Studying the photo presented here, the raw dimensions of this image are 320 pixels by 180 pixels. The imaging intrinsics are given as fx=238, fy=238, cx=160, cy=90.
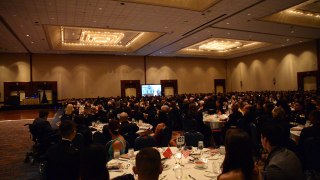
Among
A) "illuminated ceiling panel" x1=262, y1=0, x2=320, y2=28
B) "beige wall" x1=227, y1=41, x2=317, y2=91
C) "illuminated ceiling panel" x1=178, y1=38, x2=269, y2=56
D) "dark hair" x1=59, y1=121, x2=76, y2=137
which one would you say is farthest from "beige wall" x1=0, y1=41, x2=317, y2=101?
"dark hair" x1=59, y1=121, x2=76, y2=137

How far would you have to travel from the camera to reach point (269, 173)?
89.4 inches

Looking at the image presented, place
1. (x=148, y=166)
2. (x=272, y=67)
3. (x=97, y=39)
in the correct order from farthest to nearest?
(x=272, y=67), (x=97, y=39), (x=148, y=166)

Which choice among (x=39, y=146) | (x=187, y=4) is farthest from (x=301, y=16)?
(x=39, y=146)

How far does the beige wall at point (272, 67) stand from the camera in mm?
19366

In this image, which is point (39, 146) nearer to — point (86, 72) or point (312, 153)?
point (312, 153)

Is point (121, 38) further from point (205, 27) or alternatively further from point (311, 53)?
point (311, 53)

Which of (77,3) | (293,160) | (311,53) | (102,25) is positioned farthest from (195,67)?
(293,160)

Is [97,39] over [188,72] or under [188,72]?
over

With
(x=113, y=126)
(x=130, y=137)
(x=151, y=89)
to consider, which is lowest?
(x=130, y=137)

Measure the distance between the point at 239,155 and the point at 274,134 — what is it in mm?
649

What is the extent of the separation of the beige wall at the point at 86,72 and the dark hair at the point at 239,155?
68.3 feet

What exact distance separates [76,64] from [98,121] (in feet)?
49.5

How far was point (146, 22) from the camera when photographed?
38.9ft

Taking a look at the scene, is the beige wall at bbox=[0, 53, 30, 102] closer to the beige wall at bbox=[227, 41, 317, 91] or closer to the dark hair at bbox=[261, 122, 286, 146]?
the beige wall at bbox=[227, 41, 317, 91]
